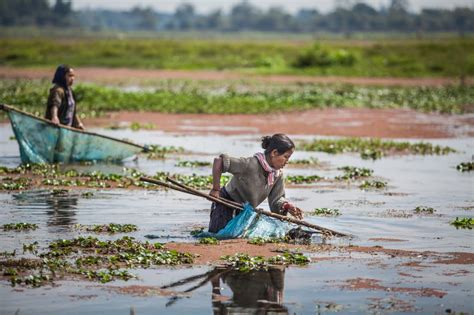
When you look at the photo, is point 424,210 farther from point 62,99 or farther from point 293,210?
point 62,99

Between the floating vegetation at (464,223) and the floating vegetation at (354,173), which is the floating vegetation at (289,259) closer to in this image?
the floating vegetation at (464,223)

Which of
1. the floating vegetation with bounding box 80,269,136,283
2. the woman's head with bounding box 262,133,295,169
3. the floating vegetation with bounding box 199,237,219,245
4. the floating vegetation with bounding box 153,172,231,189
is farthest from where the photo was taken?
the floating vegetation with bounding box 153,172,231,189

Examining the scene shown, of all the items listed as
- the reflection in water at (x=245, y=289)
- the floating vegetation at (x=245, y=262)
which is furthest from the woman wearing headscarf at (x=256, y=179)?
the reflection in water at (x=245, y=289)

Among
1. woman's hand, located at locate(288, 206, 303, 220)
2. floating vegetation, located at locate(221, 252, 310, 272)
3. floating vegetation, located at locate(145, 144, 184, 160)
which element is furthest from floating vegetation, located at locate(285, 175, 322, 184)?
floating vegetation, located at locate(221, 252, 310, 272)

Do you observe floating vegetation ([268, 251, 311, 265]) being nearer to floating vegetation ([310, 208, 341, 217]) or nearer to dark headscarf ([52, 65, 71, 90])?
floating vegetation ([310, 208, 341, 217])

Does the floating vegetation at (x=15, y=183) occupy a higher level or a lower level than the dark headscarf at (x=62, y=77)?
lower

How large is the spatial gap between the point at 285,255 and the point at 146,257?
54.5 inches

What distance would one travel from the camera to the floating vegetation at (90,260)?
31.2 ft

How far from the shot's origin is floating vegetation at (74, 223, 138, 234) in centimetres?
1191

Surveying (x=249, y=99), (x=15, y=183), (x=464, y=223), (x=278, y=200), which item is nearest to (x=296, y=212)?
(x=278, y=200)

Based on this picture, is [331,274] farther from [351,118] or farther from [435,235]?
[351,118]

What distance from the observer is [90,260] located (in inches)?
393

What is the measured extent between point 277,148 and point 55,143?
23.8 feet

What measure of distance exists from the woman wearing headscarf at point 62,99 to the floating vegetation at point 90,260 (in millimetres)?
6644
